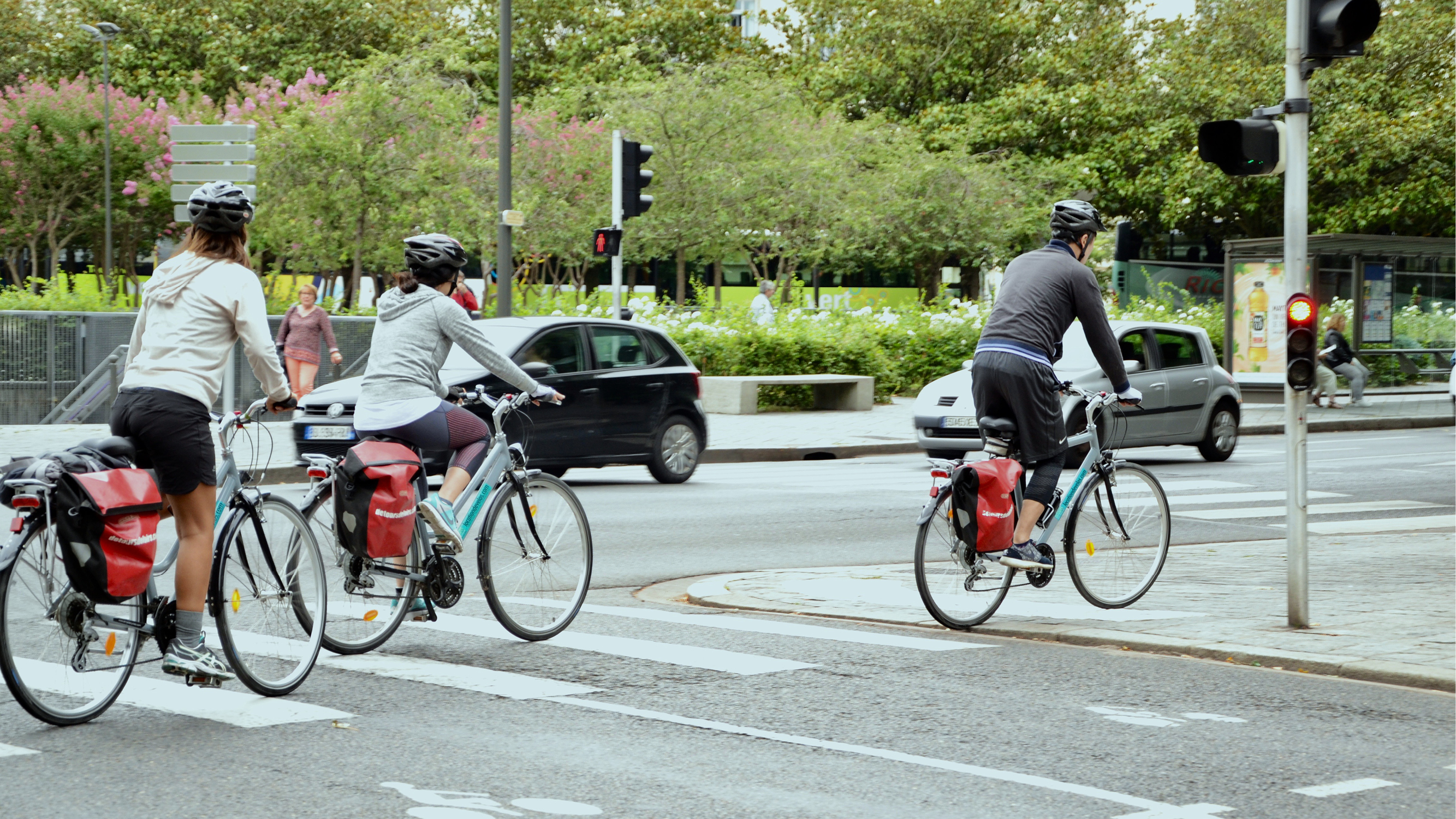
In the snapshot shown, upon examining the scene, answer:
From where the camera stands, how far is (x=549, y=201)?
37.4m

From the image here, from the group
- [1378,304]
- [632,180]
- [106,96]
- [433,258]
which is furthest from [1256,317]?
[106,96]

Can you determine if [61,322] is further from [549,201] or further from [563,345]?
[549,201]

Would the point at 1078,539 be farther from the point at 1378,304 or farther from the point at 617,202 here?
the point at 1378,304

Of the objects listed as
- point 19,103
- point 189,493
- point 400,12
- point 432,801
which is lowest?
point 432,801

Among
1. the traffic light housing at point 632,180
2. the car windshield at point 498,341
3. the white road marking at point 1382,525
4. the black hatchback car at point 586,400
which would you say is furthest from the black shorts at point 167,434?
the traffic light housing at point 632,180

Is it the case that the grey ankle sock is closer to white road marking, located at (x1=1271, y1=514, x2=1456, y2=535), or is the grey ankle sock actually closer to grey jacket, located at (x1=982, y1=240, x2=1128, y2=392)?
grey jacket, located at (x1=982, y1=240, x2=1128, y2=392)

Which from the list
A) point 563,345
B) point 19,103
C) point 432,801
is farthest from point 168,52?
point 432,801

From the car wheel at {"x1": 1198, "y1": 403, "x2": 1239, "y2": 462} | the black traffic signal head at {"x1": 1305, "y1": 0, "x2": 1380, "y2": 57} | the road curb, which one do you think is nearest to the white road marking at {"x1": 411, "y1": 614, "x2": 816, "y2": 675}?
the road curb

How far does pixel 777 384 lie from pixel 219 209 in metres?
18.1

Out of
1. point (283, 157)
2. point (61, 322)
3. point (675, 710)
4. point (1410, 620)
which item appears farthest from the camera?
point (283, 157)

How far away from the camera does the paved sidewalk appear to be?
6.91 m

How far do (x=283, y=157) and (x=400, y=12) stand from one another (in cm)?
1959

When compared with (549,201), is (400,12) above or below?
above

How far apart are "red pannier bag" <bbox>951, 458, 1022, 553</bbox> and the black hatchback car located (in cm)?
661
